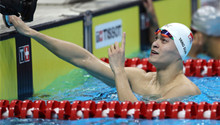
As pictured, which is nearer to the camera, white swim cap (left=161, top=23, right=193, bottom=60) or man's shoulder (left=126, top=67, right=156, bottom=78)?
white swim cap (left=161, top=23, right=193, bottom=60)

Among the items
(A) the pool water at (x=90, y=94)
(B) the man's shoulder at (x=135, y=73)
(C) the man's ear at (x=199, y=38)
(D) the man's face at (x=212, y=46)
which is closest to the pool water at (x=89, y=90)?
(A) the pool water at (x=90, y=94)

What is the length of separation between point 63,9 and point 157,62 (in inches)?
75.3

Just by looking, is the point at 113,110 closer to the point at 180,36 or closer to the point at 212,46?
the point at 180,36

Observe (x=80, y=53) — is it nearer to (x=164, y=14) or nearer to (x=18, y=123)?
(x=18, y=123)

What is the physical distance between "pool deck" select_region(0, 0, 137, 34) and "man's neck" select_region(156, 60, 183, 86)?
1193mm

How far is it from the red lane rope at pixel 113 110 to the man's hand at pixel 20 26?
1.59ft

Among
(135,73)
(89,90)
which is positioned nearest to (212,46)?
(89,90)

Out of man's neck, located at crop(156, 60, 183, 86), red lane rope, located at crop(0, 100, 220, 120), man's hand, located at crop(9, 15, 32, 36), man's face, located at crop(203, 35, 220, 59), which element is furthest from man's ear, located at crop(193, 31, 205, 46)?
man's hand, located at crop(9, 15, 32, 36)

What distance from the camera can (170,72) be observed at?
3051 millimetres

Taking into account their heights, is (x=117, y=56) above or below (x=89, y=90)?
above

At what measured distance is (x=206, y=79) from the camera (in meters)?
3.98

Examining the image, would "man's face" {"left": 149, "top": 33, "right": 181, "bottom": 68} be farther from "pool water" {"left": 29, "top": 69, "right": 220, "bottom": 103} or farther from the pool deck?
the pool deck

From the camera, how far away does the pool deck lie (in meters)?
3.96

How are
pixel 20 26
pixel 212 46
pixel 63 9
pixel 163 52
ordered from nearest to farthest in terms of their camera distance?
pixel 163 52
pixel 20 26
pixel 63 9
pixel 212 46
